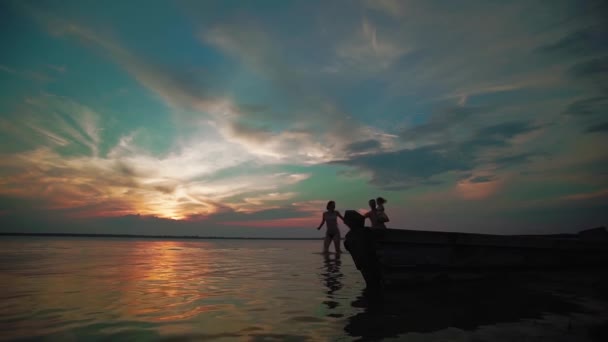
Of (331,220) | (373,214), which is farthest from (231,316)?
(331,220)

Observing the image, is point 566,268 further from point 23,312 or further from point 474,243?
point 23,312

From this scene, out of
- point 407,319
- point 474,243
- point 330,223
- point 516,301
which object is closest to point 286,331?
point 407,319

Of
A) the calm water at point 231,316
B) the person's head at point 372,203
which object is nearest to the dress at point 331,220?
the person's head at point 372,203

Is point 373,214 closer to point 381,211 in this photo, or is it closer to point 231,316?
point 381,211

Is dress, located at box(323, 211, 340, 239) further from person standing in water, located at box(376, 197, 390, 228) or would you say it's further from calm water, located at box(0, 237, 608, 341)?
calm water, located at box(0, 237, 608, 341)

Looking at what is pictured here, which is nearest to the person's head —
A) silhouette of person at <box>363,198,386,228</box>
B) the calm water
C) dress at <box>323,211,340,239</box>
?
silhouette of person at <box>363,198,386,228</box>

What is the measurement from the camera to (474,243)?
7.25 m

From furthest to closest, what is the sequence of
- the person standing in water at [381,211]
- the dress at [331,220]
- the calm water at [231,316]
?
the dress at [331,220]
the person standing in water at [381,211]
the calm water at [231,316]

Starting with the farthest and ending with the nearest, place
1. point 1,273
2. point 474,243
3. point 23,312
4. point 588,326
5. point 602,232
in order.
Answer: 1. point 602,232
2. point 1,273
3. point 474,243
4. point 23,312
5. point 588,326

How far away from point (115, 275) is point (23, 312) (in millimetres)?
4246

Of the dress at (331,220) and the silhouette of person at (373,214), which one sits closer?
the silhouette of person at (373,214)

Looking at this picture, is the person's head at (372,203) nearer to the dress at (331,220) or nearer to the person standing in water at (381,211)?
the person standing in water at (381,211)

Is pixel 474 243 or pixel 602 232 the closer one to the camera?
pixel 474 243

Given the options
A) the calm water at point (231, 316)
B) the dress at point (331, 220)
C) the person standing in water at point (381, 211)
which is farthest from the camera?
the dress at point (331, 220)
